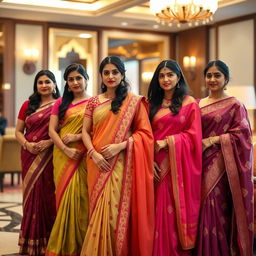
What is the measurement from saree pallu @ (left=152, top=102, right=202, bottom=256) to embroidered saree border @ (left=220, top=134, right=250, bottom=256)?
19cm

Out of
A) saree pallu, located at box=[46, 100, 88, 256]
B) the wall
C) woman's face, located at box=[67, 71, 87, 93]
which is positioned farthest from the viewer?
the wall

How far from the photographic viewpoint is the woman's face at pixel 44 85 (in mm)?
3697

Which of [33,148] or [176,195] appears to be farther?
[33,148]

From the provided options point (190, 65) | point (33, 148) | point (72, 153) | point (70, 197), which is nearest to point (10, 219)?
point (33, 148)

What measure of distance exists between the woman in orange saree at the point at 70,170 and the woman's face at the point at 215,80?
948 millimetres

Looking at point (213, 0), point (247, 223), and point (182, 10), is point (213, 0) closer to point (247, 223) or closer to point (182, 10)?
point (182, 10)

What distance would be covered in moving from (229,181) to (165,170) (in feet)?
Answer: 1.40

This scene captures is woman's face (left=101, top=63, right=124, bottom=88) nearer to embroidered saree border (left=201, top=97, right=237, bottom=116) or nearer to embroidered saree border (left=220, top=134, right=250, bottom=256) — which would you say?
embroidered saree border (left=201, top=97, right=237, bottom=116)

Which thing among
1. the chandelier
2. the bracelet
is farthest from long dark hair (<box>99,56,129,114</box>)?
the chandelier

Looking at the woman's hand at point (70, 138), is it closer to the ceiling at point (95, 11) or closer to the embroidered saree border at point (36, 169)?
the embroidered saree border at point (36, 169)

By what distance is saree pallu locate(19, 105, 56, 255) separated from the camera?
3623 mm

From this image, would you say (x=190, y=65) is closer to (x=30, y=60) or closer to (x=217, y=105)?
(x=30, y=60)

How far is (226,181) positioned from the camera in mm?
3092

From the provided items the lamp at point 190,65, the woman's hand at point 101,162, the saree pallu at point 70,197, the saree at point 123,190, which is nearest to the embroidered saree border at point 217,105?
the saree at point 123,190
